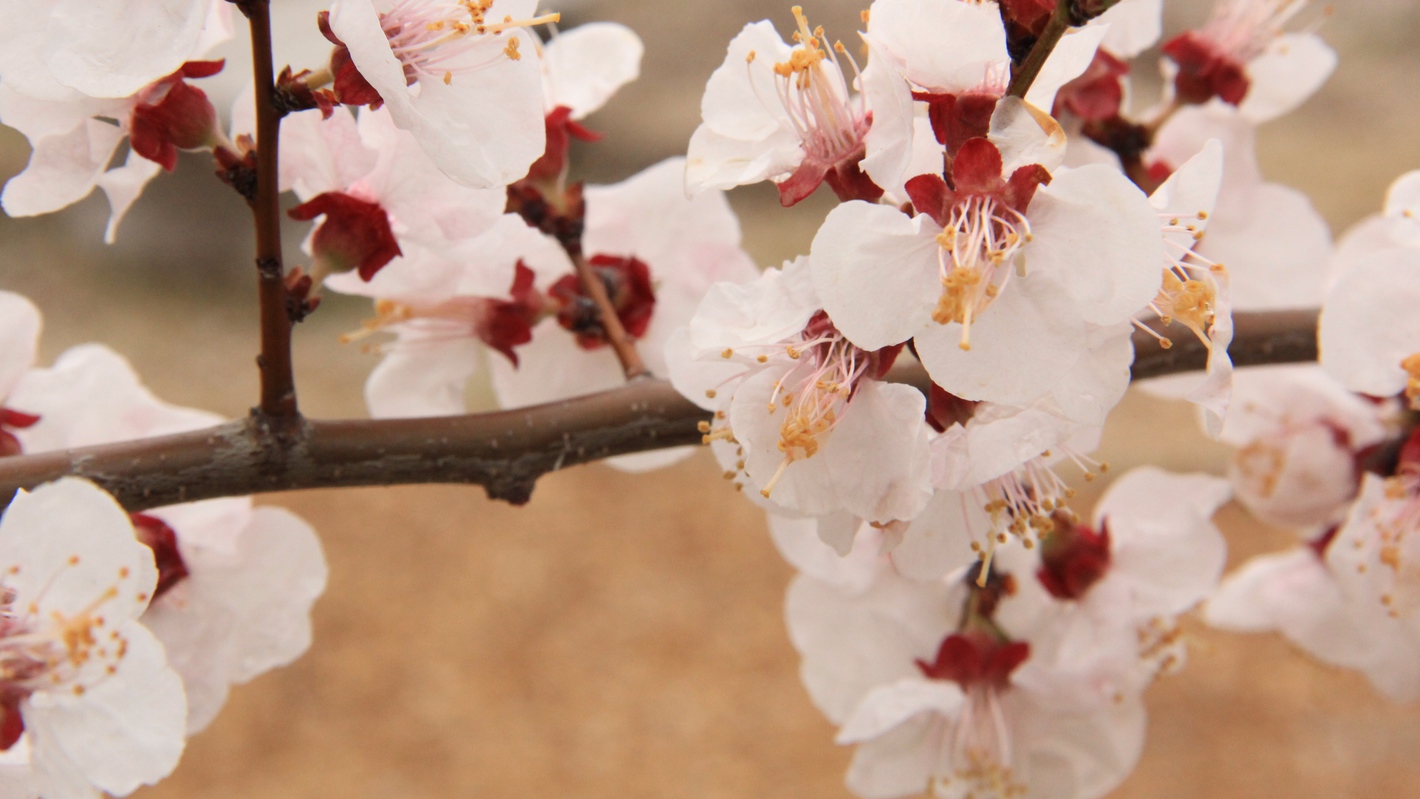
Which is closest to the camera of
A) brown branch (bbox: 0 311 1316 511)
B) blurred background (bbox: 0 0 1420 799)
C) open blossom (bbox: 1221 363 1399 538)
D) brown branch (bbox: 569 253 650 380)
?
brown branch (bbox: 0 311 1316 511)

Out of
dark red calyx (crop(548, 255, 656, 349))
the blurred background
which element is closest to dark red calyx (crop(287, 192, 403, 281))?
dark red calyx (crop(548, 255, 656, 349))

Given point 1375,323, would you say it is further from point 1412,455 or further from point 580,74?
point 580,74

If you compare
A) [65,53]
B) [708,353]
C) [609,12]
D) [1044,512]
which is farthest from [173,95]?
[609,12]

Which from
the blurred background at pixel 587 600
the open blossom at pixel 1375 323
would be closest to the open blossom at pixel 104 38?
the open blossom at pixel 1375 323

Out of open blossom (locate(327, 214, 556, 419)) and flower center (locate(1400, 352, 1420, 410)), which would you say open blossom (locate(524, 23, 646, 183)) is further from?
flower center (locate(1400, 352, 1420, 410))

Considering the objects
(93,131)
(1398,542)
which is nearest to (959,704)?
(1398,542)

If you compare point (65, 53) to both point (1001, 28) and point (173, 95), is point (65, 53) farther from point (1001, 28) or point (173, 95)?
point (1001, 28)
